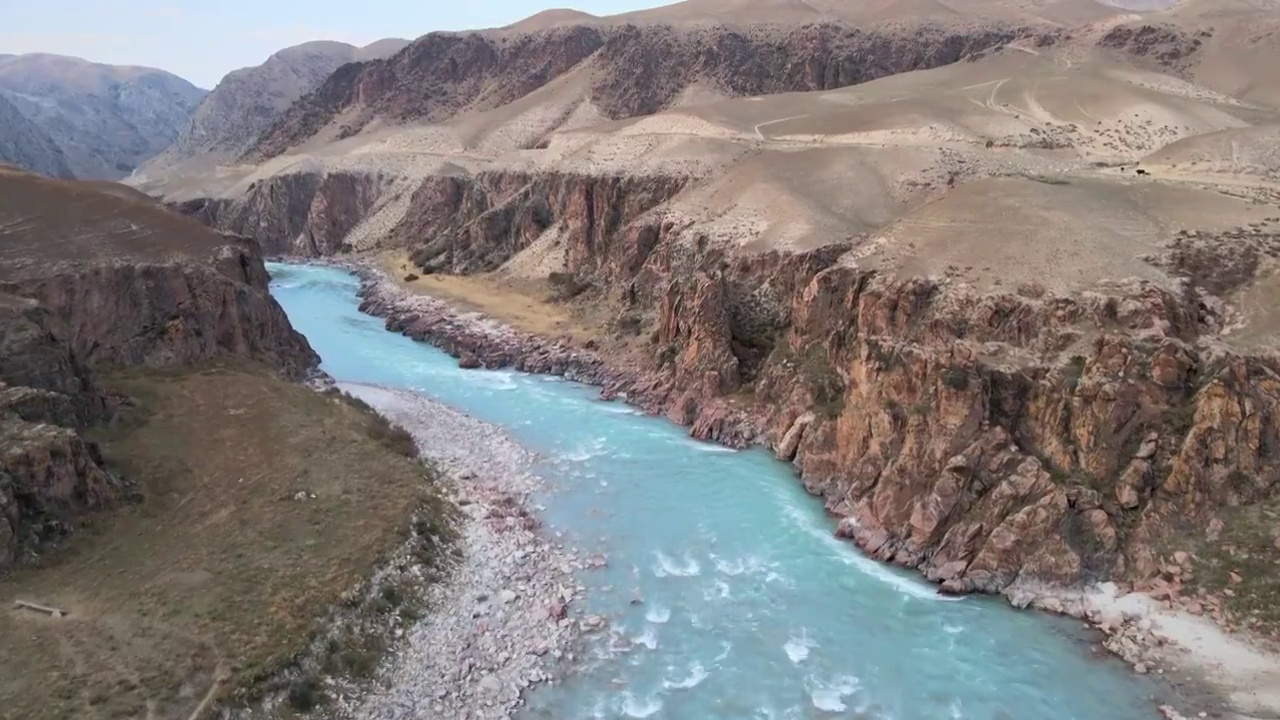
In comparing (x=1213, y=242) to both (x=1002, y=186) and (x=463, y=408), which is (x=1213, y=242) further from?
(x=463, y=408)

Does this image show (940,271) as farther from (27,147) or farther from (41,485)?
(27,147)

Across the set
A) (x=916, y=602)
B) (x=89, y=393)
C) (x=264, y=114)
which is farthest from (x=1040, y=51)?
(x=264, y=114)

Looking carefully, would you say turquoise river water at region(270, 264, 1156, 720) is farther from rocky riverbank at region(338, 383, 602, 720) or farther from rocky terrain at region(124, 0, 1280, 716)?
rocky terrain at region(124, 0, 1280, 716)

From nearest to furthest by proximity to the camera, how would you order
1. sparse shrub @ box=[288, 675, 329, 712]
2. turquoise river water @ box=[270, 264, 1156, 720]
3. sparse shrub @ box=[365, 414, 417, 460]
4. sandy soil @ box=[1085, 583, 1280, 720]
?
1. sparse shrub @ box=[288, 675, 329, 712]
2. sandy soil @ box=[1085, 583, 1280, 720]
3. turquoise river water @ box=[270, 264, 1156, 720]
4. sparse shrub @ box=[365, 414, 417, 460]

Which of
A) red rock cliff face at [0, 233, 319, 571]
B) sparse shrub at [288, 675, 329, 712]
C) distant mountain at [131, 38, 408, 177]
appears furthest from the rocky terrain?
distant mountain at [131, 38, 408, 177]

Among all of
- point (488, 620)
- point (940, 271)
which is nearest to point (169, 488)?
point (488, 620)

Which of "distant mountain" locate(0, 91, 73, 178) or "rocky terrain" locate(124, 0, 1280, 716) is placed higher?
"distant mountain" locate(0, 91, 73, 178)
